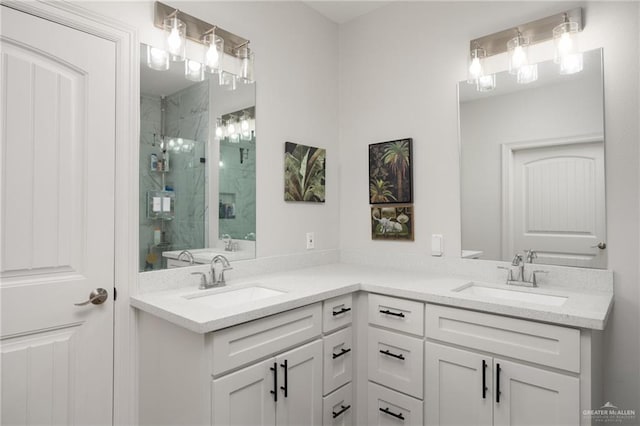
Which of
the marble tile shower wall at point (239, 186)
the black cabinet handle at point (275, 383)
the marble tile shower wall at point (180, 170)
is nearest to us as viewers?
the black cabinet handle at point (275, 383)

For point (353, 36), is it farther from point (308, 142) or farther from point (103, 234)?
point (103, 234)

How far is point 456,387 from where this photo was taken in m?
1.69

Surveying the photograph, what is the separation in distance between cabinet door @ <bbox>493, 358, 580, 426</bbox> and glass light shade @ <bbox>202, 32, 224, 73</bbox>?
2004 mm

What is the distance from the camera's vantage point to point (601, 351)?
1690mm

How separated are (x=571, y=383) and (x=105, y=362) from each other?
1917mm

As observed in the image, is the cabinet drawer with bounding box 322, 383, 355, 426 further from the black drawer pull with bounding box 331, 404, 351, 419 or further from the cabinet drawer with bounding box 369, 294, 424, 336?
the cabinet drawer with bounding box 369, 294, 424, 336

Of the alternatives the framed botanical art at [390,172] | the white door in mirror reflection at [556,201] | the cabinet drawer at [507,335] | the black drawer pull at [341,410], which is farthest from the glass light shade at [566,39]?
the black drawer pull at [341,410]

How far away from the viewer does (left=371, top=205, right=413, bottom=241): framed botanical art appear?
2475mm

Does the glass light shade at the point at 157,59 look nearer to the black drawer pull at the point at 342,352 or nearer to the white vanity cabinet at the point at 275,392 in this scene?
the white vanity cabinet at the point at 275,392

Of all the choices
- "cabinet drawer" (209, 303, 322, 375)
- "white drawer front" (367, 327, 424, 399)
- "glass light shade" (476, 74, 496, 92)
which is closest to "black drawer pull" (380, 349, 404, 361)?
"white drawer front" (367, 327, 424, 399)

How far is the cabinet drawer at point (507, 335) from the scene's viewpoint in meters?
1.42

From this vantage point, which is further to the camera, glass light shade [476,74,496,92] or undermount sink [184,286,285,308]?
glass light shade [476,74,496,92]

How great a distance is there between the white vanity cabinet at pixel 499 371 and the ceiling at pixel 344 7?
2.12 m

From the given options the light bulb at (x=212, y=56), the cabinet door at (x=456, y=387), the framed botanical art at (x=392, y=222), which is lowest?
the cabinet door at (x=456, y=387)
